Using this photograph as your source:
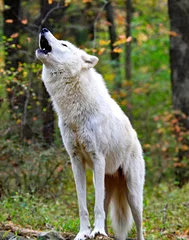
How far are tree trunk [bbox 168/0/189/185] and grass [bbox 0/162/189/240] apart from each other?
167 centimetres

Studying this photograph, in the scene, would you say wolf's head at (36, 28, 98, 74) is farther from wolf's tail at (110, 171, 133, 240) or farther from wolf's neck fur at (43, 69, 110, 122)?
wolf's tail at (110, 171, 133, 240)

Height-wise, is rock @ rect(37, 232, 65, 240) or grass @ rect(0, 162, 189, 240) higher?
rock @ rect(37, 232, 65, 240)

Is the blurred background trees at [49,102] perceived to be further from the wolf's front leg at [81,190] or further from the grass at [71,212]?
the wolf's front leg at [81,190]

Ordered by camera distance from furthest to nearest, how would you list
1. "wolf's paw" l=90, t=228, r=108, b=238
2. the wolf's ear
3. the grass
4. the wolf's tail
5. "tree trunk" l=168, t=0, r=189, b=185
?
"tree trunk" l=168, t=0, r=189, b=185 < the grass < the wolf's tail < the wolf's ear < "wolf's paw" l=90, t=228, r=108, b=238

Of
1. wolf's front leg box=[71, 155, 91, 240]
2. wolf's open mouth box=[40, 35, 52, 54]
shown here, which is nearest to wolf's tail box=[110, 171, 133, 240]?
wolf's front leg box=[71, 155, 91, 240]

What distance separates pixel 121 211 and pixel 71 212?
1912 mm

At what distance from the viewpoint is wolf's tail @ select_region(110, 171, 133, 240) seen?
264 inches

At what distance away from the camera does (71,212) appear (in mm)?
8492

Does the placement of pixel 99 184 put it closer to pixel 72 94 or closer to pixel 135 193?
pixel 135 193

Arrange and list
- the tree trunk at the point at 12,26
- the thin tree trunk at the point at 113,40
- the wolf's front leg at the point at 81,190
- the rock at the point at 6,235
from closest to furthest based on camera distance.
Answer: the rock at the point at 6,235 < the wolf's front leg at the point at 81,190 < the tree trunk at the point at 12,26 < the thin tree trunk at the point at 113,40

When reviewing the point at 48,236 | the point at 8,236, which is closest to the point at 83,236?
the point at 48,236

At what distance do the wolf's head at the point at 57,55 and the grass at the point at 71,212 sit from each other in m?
2.17

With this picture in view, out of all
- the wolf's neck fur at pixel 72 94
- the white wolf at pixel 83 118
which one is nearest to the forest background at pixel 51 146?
the white wolf at pixel 83 118

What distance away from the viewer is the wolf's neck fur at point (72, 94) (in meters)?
5.93
